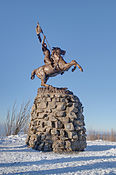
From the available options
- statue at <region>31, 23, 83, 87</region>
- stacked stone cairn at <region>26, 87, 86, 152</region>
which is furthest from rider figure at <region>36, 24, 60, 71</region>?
stacked stone cairn at <region>26, 87, 86, 152</region>

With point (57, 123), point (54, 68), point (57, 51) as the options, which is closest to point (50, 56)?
point (57, 51)

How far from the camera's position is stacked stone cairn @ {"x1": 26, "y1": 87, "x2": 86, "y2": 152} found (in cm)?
646

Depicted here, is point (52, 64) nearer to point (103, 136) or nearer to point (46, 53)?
point (46, 53)

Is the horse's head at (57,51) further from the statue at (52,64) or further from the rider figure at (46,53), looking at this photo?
the rider figure at (46,53)

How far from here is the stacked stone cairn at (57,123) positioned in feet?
21.2

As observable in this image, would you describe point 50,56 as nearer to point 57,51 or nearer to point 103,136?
point 57,51

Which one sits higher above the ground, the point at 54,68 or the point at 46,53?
the point at 46,53

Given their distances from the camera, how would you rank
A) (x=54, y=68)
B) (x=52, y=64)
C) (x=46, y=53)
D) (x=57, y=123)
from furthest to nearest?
1. (x=46, y=53)
2. (x=52, y=64)
3. (x=54, y=68)
4. (x=57, y=123)

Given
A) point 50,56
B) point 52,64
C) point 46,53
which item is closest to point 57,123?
point 52,64

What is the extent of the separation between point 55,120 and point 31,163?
2192 mm

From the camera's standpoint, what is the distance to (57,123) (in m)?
6.57

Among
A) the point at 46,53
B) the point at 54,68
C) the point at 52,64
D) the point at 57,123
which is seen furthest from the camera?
the point at 46,53

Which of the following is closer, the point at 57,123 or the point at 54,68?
the point at 57,123

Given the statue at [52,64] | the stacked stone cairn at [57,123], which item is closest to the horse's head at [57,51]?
the statue at [52,64]
